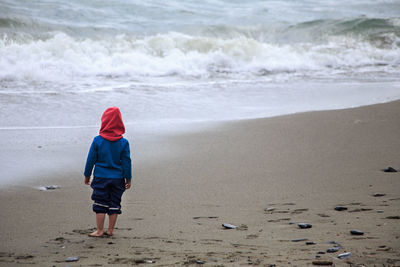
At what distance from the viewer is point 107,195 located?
151 inches

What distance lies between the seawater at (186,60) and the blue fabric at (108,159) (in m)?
3.74

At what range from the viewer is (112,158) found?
3.86 m

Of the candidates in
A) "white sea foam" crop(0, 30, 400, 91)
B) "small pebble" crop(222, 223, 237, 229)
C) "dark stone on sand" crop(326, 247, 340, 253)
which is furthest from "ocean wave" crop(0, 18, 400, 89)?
"dark stone on sand" crop(326, 247, 340, 253)

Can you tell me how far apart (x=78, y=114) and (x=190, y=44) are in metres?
8.28

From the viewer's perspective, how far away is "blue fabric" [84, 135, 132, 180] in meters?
3.83

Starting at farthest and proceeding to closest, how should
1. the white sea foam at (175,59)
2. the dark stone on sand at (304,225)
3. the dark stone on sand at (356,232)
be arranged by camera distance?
1. the white sea foam at (175,59)
2. the dark stone on sand at (304,225)
3. the dark stone on sand at (356,232)

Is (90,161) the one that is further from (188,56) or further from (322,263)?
(188,56)

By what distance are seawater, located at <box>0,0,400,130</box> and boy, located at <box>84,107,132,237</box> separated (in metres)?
3.74

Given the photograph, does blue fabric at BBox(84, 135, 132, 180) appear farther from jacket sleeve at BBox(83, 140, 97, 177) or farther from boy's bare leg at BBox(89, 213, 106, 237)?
boy's bare leg at BBox(89, 213, 106, 237)

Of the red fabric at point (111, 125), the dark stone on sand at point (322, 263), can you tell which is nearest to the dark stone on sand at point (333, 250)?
the dark stone on sand at point (322, 263)

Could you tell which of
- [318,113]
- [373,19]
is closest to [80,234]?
[318,113]

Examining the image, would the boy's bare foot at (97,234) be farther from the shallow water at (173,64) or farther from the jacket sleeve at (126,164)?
the shallow water at (173,64)

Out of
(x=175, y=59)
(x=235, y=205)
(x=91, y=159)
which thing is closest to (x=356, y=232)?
(x=235, y=205)

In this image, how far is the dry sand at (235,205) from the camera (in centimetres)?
307
